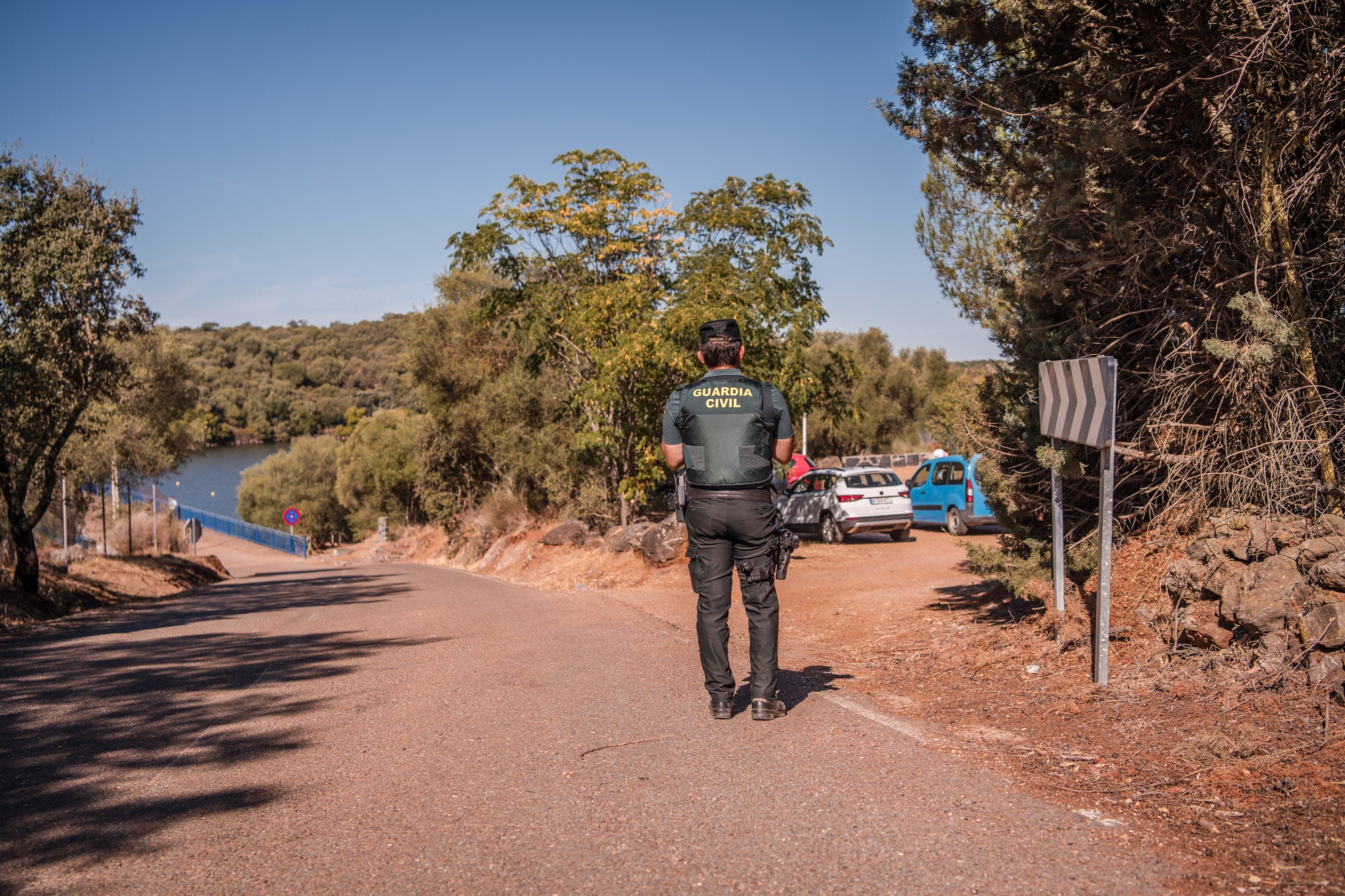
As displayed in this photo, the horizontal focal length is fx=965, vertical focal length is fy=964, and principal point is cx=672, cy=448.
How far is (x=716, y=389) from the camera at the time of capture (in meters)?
5.44

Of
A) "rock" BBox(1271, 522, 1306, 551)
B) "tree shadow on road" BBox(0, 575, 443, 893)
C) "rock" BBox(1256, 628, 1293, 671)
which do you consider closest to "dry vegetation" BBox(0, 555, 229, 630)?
"tree shadow on road" BBox(0, 575, 443, 893)

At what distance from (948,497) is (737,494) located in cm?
A: 1679

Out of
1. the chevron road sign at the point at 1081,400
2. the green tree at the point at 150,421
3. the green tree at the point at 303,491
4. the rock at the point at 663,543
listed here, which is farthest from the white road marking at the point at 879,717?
the green tree at the point at 303,491

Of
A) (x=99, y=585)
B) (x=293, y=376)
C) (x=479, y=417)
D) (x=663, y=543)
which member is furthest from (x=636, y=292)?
(x=293, y=376)

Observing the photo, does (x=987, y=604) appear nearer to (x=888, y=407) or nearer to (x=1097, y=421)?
(x=1097, y=421)

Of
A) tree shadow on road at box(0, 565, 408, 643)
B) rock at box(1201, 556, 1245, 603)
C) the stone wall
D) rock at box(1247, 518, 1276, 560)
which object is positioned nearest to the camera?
the stone wall

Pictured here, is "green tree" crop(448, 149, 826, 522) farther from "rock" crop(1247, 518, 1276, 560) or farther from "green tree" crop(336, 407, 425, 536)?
"green tree" crop(336, 407, 425, 536)

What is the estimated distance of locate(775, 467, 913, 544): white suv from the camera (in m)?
20.1

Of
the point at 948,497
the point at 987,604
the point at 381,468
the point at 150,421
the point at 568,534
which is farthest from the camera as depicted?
the point at 381,468

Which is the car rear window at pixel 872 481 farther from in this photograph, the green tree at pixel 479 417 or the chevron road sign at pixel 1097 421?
the chevron road sign at pixel 1097 421

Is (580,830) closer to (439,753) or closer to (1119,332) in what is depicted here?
(439,753)

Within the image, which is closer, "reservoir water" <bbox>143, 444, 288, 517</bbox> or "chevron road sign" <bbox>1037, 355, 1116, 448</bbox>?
"chevron road sign" <bbox>1037, 355, 1116, 448</bbox>

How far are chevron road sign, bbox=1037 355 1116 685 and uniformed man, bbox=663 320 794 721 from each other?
1784 mm

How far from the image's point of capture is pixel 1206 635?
215 inches
